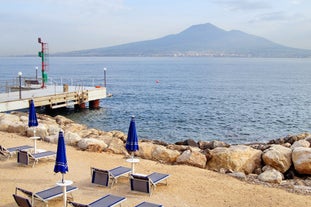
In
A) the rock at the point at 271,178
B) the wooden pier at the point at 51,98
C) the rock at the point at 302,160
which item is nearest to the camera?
the rock at the point at 271,178

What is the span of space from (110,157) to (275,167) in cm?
600

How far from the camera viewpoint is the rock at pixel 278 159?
13641mm

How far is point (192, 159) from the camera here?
13.5 m

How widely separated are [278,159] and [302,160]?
0.83 m

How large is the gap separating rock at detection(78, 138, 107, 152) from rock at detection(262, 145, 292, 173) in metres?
6.12

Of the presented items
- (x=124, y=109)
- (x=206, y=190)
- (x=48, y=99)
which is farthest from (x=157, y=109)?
(x=206, y=190)

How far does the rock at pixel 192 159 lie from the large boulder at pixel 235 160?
0.47 metres

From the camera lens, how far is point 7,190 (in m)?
9.96

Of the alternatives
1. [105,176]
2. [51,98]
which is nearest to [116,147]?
[105,176]

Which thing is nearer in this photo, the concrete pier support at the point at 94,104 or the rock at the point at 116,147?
the rock at the point at 116,147

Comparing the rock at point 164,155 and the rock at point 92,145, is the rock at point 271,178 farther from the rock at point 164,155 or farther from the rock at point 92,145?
the rock at point 92,145

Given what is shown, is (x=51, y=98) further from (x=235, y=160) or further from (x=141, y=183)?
(x=141, y=183)

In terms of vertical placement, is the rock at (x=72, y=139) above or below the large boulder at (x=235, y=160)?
above

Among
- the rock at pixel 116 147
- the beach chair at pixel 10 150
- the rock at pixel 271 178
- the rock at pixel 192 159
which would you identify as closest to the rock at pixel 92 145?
the rock at pixel 116 147
